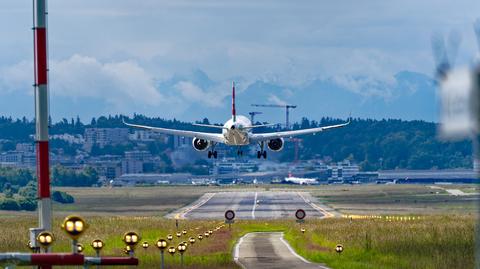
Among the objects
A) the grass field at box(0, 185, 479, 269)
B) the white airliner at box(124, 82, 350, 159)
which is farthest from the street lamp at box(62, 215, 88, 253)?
the white airliner at box(124, 82, 350, 159)

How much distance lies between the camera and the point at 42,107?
136 ft

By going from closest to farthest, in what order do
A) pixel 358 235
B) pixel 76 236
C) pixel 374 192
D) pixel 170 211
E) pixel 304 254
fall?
pixel 76 236, pixel 304 254, pixel 358 235, pixel 170 211, pixel 374 192

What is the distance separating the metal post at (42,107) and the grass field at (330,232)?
1308 cm

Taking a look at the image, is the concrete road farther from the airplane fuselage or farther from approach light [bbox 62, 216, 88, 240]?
approach light [bbox 62, 216, 88, 240]

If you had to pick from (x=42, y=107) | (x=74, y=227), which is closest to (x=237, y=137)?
(x=42, y=107)

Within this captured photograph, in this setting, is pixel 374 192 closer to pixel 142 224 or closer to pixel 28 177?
pixel 28 177

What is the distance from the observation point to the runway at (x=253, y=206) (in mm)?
129875

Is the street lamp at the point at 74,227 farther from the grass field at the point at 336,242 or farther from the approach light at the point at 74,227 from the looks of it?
the grass field at the point at 336,242

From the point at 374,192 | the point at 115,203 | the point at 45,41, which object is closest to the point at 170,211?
the point at 115,203

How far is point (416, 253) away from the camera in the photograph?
60.1 metres

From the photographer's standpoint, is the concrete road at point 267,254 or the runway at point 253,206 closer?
the concrete road at point 267,254

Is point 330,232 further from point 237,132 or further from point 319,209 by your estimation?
point 319,209

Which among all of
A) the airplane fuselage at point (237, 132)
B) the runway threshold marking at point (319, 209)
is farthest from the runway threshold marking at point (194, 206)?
the airplane fuselage at point (237, 132)

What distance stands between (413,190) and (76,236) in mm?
159998
